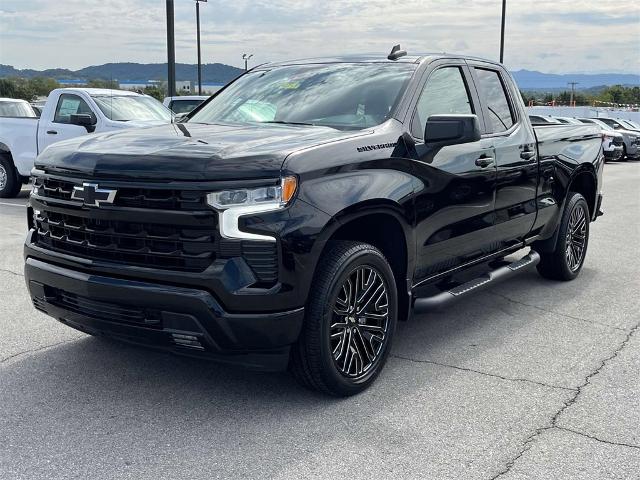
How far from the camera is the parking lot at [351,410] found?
134 inches

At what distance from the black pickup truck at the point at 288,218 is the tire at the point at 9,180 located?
905 cm

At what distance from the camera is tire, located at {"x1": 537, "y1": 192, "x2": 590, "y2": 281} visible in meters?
6.86

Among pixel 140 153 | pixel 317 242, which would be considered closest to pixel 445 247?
pixel 317 242

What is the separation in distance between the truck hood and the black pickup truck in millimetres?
11

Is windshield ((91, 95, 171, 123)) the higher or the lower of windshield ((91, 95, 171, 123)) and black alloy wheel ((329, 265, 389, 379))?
the higher

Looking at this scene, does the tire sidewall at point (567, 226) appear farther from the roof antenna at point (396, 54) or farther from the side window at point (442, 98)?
the roof antenna at point (396, 54)

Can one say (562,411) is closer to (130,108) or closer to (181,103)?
(130,108)

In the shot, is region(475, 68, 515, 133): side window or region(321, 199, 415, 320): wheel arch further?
region(475, 68, 515, 133): side window

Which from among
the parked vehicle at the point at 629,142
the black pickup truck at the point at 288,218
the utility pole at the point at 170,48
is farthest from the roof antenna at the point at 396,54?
the parked vehicle at the point at 629,142

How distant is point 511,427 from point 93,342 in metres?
2.75

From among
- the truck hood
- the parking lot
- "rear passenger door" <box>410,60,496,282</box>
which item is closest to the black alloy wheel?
the parking lot

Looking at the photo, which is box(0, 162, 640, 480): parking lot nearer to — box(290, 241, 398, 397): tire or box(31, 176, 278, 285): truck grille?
box(290, 241, 398, 397): tire

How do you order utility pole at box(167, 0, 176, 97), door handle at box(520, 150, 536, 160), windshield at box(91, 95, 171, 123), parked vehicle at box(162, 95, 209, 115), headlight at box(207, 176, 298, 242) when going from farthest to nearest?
utility pole at box(167, 0, 176, 97), parked vehicle at box(162, 95, 209, 115), windshield at box(91, 95, 171, 123), door handle at box(520, 150, 536, 160), headlight at box(207, 176, 298, 242)

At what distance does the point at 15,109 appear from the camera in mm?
15195
